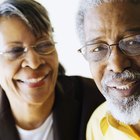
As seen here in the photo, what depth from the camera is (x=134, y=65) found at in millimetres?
1501

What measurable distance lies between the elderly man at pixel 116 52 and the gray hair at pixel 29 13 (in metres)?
0.30

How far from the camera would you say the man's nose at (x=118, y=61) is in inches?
57.8

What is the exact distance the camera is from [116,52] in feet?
4.89

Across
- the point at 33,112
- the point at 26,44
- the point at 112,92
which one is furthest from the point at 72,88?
the point at 112,92

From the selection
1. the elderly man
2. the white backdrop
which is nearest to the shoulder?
the elderly man

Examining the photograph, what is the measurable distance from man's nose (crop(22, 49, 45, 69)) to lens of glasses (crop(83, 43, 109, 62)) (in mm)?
336

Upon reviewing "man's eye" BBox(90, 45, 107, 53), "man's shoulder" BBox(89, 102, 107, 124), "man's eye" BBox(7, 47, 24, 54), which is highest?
"man's eye" BBox(90, 45, 107, 53)

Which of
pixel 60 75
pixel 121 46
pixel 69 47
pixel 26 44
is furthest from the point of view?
pixel 69 47

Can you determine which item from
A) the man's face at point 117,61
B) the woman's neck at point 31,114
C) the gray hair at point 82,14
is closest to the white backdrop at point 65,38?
the woman's neck at point 31,114

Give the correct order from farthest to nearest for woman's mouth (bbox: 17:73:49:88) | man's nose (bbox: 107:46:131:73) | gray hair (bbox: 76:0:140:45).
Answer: woman's mouth (bbox: 17:73:49:88) < gray hair (bbox: 76:0:140:45) < man's nose (bbox: 107:46:131:73)

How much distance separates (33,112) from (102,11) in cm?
78

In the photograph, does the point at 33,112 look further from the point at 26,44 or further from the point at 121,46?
the point at 121,46

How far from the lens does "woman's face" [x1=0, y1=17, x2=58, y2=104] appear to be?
73.0 inches

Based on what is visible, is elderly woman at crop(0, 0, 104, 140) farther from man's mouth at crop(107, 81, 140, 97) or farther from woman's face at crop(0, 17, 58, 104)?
man's mouth at crop(107, 81, 140, 97)
